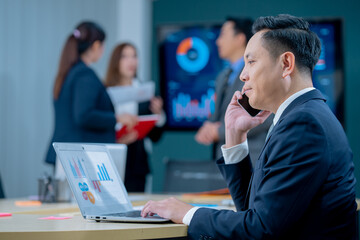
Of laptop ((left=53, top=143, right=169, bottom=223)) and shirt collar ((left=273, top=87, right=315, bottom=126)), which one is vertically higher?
shirt collar ((left=273, top=87, right=315, bottom=126))

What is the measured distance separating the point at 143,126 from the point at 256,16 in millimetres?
2330

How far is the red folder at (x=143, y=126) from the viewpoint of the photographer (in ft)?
13.2

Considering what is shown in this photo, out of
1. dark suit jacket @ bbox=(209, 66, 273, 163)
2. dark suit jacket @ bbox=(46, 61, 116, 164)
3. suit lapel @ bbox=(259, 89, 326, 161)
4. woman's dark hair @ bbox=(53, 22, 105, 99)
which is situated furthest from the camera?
A: woman's dark hair @ bbox=(53, 22, 105, 99)

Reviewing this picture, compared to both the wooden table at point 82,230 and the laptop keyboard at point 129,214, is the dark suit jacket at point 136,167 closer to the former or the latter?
the laptop keyboard at point 129,214

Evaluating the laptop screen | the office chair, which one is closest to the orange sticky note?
the laptop screen

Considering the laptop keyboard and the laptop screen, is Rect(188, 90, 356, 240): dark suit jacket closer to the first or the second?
the laptop keyboard

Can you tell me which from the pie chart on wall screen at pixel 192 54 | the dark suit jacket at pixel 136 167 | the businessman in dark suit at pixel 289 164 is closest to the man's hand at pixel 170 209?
the businessman in dark suit at pixel 289 164

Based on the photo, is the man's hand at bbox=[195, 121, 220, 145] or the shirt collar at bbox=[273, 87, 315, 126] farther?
the man's hand at bbox=[195, 121, 220, 145]

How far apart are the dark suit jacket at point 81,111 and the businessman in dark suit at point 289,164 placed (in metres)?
1.92

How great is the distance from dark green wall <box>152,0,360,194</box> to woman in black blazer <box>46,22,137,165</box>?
2.35 meters

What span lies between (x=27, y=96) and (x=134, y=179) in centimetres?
118

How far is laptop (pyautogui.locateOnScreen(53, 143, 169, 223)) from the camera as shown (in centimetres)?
167

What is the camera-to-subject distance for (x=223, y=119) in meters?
3.33

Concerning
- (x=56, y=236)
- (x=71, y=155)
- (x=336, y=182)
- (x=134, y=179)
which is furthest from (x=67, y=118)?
(x=336, y=182)
